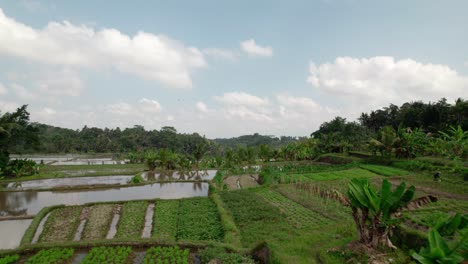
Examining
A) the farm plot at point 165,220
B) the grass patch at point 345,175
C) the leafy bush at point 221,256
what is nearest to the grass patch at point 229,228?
the leafy bush at point 221,256

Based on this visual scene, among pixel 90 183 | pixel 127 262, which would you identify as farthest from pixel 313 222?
pixel 90 183

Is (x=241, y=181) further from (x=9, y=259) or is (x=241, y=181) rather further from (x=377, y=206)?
(x=377, y=206)

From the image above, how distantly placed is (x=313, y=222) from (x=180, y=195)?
10571 millimetres

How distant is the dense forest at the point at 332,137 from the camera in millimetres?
27734

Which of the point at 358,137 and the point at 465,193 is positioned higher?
the point at 358,137

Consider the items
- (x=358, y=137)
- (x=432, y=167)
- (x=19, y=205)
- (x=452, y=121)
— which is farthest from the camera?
(x=358, y=137)

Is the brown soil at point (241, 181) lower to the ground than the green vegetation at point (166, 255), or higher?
higher

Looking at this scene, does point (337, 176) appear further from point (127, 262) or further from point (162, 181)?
point (127, 262)

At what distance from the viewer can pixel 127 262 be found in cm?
882

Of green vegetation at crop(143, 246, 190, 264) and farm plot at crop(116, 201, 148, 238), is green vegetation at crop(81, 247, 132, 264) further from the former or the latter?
farm plot at crop(116, 201, 148, 238)

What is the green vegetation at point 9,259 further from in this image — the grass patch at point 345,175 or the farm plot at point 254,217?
the grass patch at point 345,175

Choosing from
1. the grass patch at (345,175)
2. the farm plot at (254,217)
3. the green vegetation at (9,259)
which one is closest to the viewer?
the green vegetation at (9,259)

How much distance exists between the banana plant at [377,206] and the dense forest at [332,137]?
13.9 m

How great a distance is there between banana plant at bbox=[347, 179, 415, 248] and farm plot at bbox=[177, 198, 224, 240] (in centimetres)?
593
